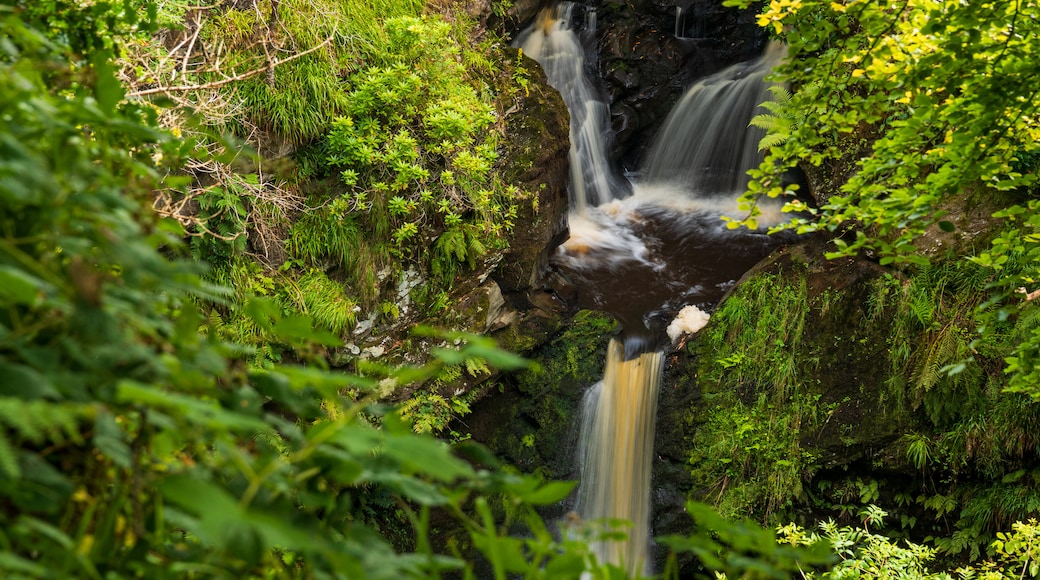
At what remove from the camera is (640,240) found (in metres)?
8.73

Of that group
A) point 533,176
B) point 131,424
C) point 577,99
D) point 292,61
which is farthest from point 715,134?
point 131,424

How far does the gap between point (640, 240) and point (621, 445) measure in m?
2.93

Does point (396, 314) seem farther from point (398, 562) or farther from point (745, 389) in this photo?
point (398, 562)

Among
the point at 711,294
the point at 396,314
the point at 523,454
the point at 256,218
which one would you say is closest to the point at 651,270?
the point at 711,294

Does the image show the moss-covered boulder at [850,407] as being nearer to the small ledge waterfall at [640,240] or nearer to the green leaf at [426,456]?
the small ledge waterfall at [640,240]

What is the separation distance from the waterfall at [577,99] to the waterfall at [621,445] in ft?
9.98

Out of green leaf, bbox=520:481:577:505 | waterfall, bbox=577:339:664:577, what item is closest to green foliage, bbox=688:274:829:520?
waterfall, bbox=577:339:664:577

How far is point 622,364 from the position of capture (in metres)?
6.89

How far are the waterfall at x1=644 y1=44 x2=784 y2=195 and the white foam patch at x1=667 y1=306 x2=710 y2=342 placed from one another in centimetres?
276

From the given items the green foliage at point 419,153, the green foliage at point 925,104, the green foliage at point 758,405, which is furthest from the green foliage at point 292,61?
the green foliage at point 758,405

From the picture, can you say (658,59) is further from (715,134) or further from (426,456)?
(426,456)

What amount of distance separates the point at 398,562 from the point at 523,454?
6116 mm

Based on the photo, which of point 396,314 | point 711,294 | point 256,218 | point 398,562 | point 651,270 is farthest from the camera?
point 651,270

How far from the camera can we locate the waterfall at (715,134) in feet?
30.5
